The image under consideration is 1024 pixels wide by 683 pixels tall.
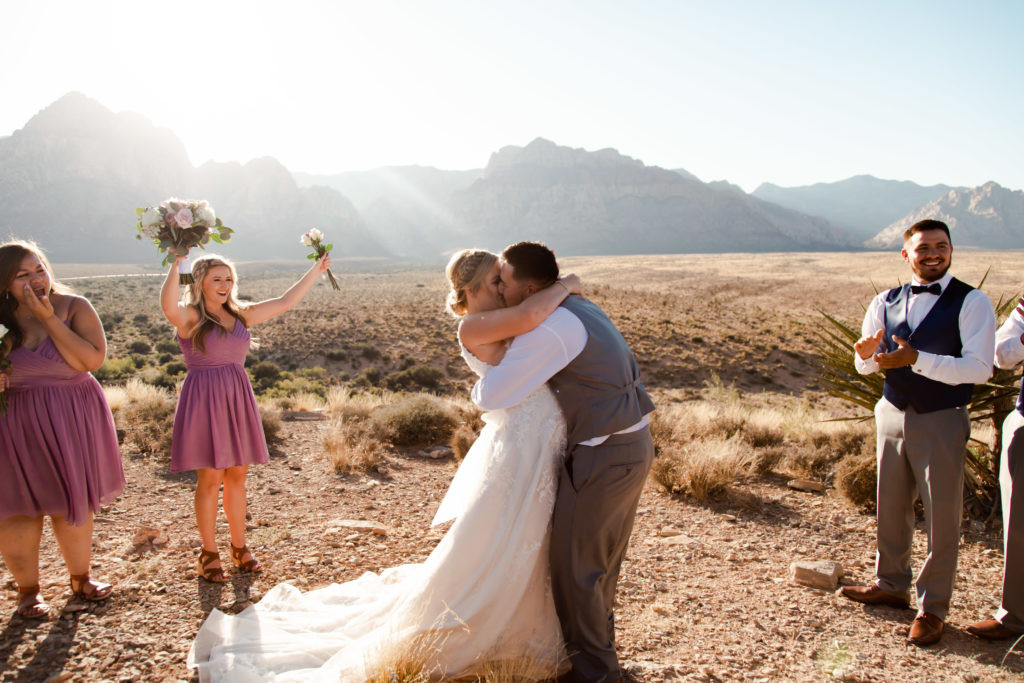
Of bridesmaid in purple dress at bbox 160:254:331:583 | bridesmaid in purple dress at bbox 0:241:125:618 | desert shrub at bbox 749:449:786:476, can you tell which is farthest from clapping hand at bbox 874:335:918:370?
bridesmaid in purple dress at bbox 0:241:125:618

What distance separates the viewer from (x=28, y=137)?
123m

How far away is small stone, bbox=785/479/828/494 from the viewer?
21.3ft

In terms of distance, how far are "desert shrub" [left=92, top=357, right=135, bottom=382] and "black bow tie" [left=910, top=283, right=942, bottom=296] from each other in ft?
59.9

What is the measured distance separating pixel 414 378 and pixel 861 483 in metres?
14.8

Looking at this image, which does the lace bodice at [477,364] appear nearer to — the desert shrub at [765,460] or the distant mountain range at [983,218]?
the desert shrub at [765,460]

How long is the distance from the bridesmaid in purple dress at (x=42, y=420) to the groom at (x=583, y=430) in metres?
2.61

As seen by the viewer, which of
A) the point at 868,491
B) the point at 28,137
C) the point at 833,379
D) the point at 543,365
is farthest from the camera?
the point at 28,137

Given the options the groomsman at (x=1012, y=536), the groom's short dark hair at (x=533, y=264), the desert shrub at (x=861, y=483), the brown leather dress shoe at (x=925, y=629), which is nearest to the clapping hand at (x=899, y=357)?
the groomsman at (x=1012, y=536)

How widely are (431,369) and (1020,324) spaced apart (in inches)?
669

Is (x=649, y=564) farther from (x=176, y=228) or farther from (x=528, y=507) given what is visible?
(x=176, y=228)

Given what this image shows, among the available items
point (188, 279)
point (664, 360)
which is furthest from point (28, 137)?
point (188, 279)

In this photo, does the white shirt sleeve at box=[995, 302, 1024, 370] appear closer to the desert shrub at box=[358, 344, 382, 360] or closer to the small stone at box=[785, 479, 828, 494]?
the small stone at box=[785, 479, 828, 494]

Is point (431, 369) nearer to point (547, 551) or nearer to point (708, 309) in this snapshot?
point (547, 551)

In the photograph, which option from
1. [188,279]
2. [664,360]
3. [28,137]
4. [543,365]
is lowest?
[664,360]
